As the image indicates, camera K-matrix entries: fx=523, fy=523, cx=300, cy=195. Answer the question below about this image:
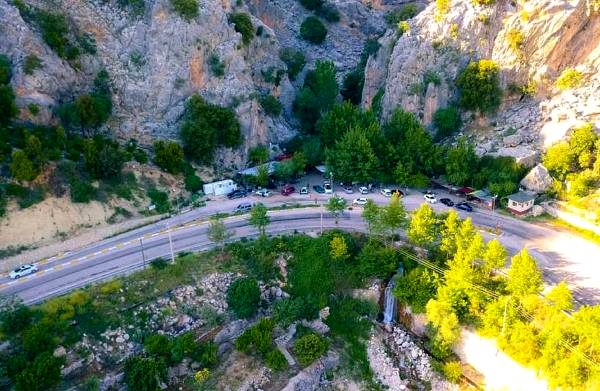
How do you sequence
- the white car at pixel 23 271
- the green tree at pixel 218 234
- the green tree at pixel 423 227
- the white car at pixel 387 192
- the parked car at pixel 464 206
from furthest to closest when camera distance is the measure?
the white car at pixel 387 192
the parked car at pixel 464 206
the green tree at pixel 218 234
the green tree at pixel 423 227
the white car at pixel 23 271

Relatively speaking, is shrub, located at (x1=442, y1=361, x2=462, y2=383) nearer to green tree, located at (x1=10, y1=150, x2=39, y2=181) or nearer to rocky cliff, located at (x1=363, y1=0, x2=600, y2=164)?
rocky cliff, located at (x1=363, y1=0, x2=600, y2=164)

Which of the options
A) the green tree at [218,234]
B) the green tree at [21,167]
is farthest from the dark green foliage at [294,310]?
the green tree at [21,167]

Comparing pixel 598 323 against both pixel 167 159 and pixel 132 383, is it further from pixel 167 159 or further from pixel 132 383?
pixel 167 159

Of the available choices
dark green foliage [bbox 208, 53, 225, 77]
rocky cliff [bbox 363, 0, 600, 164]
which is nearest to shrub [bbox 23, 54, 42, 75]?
dark green foliage [bbox 208, 53, 225, 77]

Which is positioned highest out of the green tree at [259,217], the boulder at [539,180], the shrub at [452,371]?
the boulder at [539,180]

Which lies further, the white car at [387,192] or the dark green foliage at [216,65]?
the dark green foliage at [216,65]

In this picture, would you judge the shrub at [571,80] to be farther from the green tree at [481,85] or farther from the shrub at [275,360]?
the shrub at [275,360]
